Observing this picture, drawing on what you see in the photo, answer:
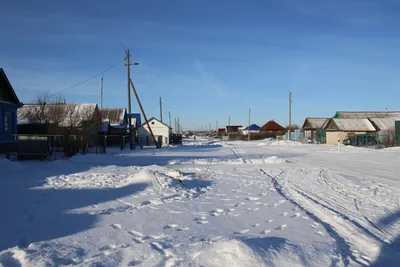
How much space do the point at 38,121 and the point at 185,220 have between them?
110 feet

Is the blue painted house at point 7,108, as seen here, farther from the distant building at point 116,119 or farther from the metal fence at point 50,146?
the distant building at point 116,119

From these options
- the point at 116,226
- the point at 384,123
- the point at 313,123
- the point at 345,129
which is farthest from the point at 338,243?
the point at 313,123

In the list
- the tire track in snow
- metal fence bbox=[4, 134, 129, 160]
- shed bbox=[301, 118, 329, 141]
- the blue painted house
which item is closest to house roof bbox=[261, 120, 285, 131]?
shed bbox=[301, 118, 329, 141]

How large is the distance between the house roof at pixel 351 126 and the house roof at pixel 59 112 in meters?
35.5

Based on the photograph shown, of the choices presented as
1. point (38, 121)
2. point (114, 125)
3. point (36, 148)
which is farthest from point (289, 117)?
point (36, 148)

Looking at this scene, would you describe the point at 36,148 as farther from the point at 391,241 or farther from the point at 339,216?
the point at 391,241

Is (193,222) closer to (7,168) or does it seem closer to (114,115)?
(7,168)

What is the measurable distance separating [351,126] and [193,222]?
51.9 meters

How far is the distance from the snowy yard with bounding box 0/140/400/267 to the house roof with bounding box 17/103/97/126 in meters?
26.1

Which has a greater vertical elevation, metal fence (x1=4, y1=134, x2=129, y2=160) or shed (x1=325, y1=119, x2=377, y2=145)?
shed (x1=325, y1=119, x2=377, y2=145)

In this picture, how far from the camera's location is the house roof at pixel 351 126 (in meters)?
52.4

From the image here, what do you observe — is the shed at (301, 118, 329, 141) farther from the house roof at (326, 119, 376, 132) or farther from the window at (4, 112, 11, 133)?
the window at (4, 112, 11, 133)

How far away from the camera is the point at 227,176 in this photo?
13727 mm

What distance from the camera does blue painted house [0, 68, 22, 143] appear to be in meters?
24.6
